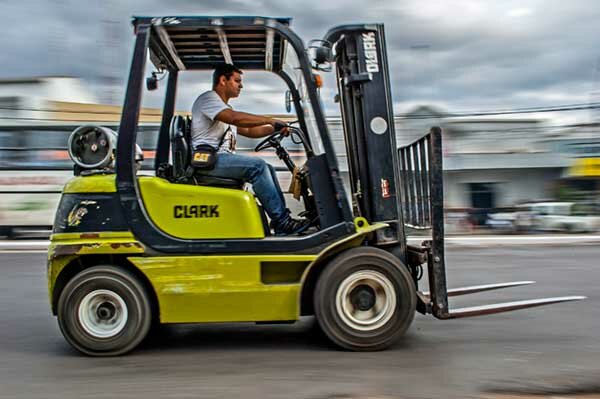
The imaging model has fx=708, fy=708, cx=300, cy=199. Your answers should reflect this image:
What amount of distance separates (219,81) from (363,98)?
1171 mm

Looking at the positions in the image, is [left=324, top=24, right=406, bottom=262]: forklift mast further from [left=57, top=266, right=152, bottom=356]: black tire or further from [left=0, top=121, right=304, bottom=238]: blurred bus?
[left=0, top=121, right=304, bottom=238]: blurred bus

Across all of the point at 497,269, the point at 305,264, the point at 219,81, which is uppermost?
the point at 219,81

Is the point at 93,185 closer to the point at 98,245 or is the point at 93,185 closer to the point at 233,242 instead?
the point at 98,245

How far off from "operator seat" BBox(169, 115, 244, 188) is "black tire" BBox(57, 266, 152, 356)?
865 millimetres

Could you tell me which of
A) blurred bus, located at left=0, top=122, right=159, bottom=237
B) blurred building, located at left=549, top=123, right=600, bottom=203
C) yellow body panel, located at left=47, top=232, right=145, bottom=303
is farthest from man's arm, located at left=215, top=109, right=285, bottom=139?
blurred building, located at left=549, top=123, right=600, bottom=203

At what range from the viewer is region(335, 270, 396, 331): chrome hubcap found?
5.08m

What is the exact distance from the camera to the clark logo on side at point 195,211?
510 cm

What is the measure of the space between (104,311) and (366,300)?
74.6 inches

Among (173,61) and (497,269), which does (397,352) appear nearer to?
(173,61)

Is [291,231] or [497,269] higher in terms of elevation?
[291,231]

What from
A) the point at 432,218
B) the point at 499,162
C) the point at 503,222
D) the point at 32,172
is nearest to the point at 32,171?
the point at 32,172

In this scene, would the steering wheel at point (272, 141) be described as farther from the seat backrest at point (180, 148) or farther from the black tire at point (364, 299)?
the black tire at point (364, 299)

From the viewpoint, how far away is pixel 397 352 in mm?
5160

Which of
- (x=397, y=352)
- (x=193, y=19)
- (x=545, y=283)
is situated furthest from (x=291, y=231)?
(x=545, y=283)
